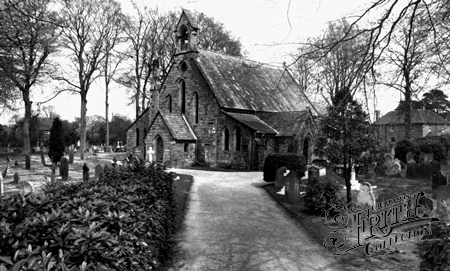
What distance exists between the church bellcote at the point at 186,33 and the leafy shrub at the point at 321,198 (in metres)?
20.3

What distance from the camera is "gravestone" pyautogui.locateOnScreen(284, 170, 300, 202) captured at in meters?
12.7

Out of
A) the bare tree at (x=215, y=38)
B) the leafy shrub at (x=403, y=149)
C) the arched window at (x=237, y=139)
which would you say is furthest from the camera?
the bare tree at (x=215, y=38)

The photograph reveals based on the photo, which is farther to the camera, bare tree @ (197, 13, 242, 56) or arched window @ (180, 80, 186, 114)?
bare tree @ (197, 13, 242, 56)

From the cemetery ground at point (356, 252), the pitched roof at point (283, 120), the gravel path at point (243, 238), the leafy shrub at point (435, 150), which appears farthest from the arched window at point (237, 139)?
the leafy shrub at point (435, 150)

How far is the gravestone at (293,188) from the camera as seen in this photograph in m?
12.7

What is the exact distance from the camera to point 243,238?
28.4 ft

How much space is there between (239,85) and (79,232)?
2643cm

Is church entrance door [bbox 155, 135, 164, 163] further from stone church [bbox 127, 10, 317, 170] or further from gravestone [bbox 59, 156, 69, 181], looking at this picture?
gravestone [bbox 59, 156, 69, 181]

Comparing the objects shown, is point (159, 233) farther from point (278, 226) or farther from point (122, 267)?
point (278, 226)

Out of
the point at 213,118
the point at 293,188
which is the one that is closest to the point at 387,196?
the point at 293,188

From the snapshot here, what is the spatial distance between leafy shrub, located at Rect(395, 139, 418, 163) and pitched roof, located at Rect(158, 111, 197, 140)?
16.3 m

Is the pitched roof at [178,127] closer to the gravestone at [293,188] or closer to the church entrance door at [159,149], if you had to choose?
the church entrance door at [159,149]

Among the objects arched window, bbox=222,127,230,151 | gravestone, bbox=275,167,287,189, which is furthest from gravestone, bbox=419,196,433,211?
arched window, bbox=222,127,230,151

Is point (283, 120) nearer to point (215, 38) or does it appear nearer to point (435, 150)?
point (435, 150)
